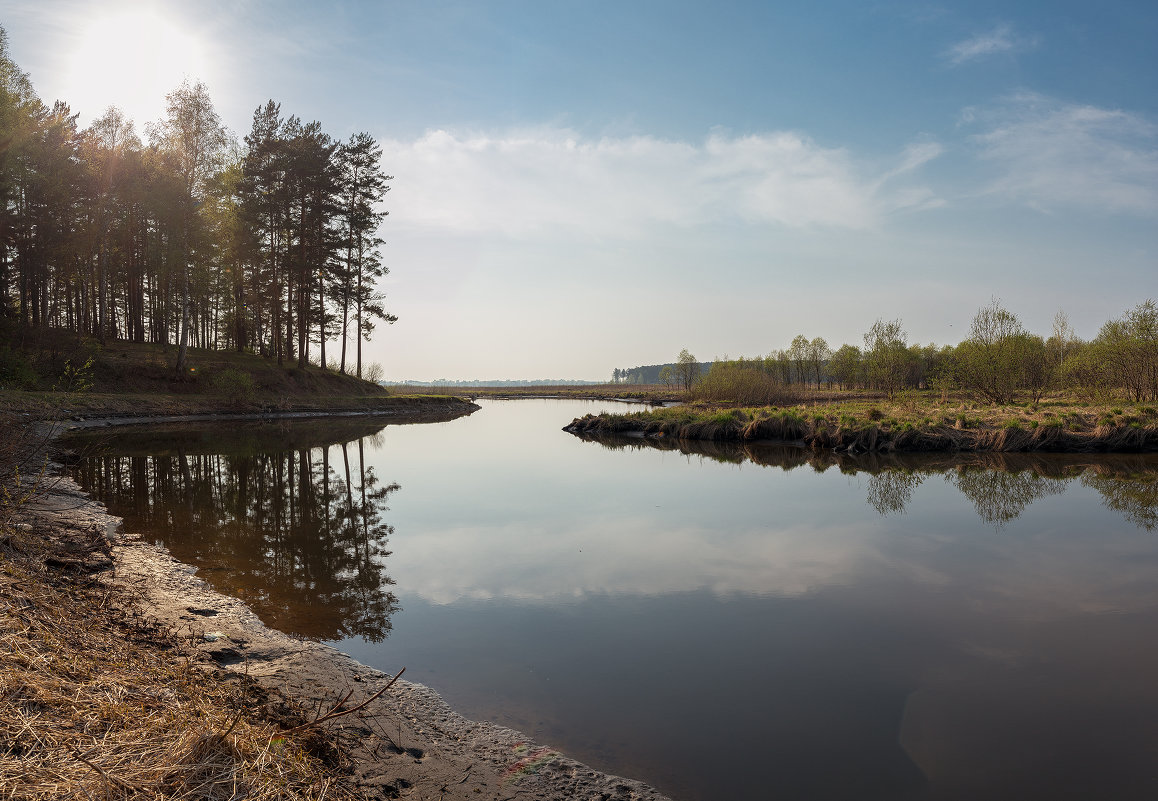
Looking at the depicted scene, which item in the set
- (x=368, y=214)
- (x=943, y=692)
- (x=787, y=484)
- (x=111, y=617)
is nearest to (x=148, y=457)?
(x=111, y=617)

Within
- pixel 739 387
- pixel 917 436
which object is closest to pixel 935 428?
pixel 917 436

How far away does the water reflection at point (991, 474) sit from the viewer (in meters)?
12.4

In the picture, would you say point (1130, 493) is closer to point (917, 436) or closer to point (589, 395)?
point (917, 436)

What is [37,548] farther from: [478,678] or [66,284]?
[66,284]

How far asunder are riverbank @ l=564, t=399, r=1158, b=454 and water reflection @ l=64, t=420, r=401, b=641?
53.6 ft

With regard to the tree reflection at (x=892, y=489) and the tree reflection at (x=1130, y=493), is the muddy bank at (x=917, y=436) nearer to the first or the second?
the tree reflection at (x=1130, y=493)

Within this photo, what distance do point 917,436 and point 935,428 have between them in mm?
827

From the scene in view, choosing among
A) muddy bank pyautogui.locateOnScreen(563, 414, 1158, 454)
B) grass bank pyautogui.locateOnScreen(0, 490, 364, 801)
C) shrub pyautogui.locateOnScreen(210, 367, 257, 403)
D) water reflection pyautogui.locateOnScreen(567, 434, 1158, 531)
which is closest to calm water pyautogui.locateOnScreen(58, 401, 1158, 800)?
water reflection pyautogui.locateOnScreen(567, 434, 1158, 531)

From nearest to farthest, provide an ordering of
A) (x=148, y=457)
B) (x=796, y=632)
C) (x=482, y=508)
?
(x=796, y=632)
(x=482, y=508)
(x=148, y=457)

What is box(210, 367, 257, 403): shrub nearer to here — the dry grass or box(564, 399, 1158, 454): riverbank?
box(564, 399, 1158, 454): riverbank

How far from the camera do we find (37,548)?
248 inches

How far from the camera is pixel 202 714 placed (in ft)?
10.5

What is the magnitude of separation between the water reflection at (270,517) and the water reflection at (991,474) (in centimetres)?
997

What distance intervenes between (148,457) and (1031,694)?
1972 centimetres
